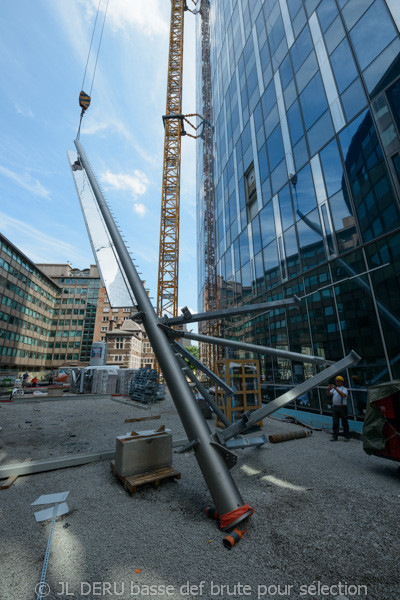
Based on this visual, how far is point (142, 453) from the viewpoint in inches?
213

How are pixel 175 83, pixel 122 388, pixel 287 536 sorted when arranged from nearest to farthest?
pixel 287 536 → pixel 122 388 → pixel 175 83

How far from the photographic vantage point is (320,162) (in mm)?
13062

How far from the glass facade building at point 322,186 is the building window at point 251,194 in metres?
0.09

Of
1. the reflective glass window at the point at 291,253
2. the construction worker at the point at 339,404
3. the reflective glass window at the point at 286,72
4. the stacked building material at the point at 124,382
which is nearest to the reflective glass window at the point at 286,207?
the reflective glass window at the point at 291,253

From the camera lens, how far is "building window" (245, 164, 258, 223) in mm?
20250

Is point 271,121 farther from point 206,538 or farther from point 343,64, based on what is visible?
point 206,538

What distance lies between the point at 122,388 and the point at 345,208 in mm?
21485

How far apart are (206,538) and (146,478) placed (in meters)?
1.83

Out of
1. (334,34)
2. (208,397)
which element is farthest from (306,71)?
(208,397)

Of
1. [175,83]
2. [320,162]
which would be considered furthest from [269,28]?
[175,83]

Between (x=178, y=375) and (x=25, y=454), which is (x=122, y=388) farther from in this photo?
(x=178, y=375)

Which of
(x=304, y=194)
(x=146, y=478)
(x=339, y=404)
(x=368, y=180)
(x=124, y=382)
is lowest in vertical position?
(x=146, y=478)

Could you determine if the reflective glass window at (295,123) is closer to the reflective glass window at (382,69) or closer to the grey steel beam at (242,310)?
the reflective glass window at (382,69)

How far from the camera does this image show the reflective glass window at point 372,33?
9.79 metres
